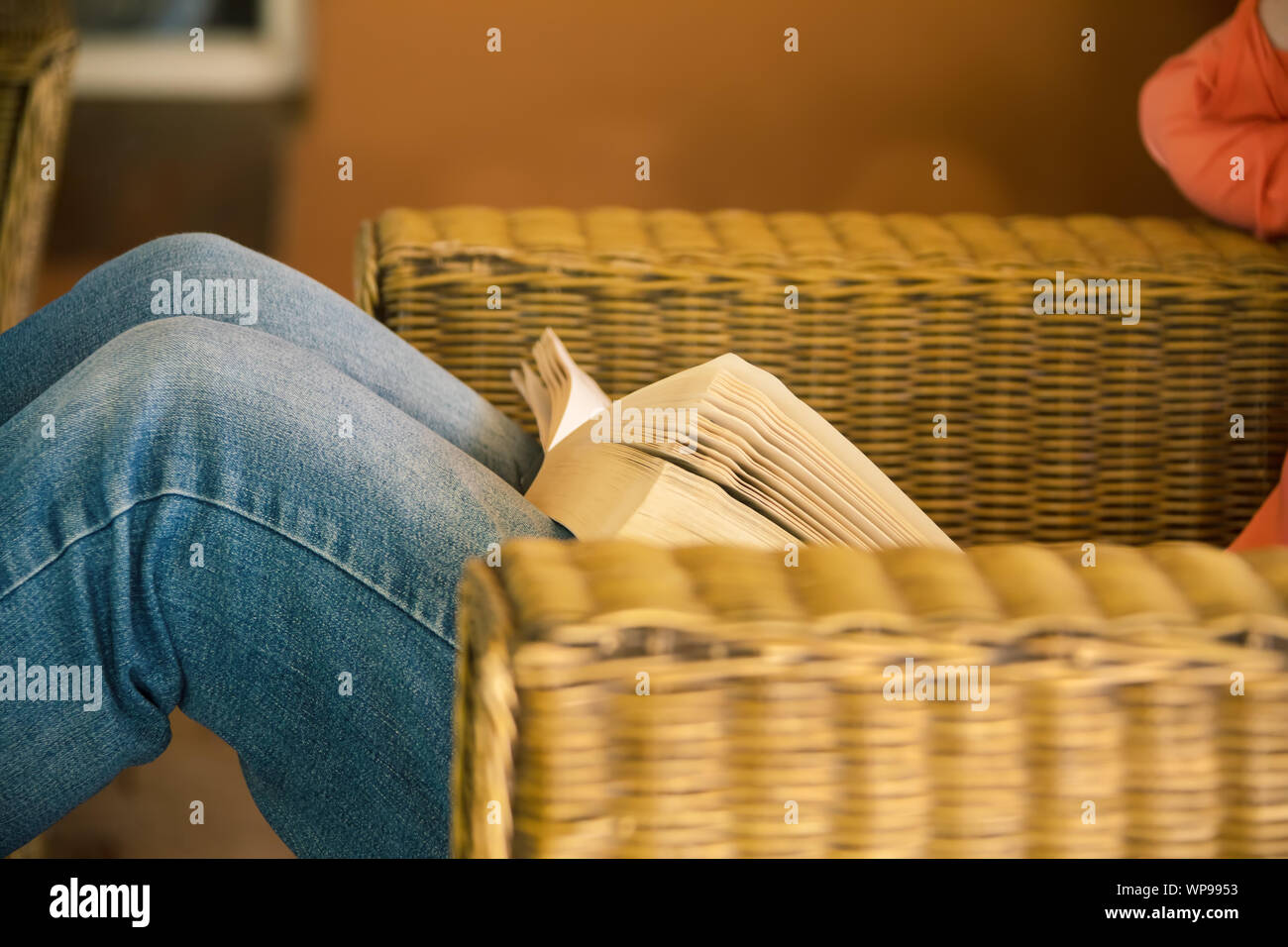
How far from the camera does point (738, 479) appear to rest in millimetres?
512

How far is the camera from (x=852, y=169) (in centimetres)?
214

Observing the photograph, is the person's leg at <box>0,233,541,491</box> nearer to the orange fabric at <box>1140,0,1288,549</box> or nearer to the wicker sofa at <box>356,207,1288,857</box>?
the wicker sofa at <box>356,207,1288,857</box>

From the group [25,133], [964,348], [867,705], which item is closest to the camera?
[867,705]

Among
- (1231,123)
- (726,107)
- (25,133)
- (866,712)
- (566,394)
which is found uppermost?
(726,107)

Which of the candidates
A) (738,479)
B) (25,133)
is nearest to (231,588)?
(738,479)

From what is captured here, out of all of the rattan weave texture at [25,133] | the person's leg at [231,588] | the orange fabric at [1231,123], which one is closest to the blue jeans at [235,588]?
the person's leg at [231,588]

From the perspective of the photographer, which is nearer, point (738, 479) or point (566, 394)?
point (738, 479)

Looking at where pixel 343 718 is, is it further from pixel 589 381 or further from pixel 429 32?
pixel 429 32

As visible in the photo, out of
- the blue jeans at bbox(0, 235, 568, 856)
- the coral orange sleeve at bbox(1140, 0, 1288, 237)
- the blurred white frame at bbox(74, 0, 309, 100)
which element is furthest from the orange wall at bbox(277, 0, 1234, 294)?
the blue jeans at bbox(0, 235, 568, 856)

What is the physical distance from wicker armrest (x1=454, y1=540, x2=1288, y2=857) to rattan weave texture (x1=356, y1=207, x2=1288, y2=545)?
1.65 ft

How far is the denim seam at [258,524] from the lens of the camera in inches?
20.3

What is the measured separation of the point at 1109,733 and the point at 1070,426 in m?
0.55

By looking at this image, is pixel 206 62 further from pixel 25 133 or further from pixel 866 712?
pixel 866 712

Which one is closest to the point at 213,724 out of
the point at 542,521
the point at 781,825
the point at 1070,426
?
the point at 542,521
